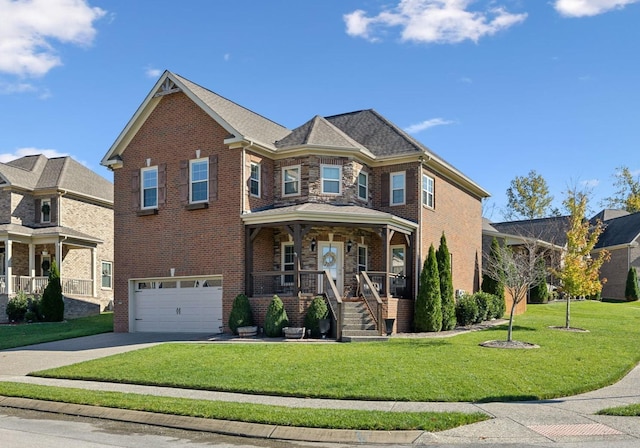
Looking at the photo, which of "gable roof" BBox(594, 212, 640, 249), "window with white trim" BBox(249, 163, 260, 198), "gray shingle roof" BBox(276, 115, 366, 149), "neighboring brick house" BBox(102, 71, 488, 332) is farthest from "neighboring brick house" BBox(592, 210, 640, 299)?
"window with white trim" BBox(249, 163, 260, 198)

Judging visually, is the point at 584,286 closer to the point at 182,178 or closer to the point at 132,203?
the point at 182,178

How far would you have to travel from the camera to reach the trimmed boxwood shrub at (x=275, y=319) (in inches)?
787

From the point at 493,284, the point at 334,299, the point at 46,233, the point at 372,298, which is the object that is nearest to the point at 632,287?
the point at 493,284

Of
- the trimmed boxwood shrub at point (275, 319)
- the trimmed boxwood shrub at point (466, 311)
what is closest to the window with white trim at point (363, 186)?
the trimmed boxwood shrub at point (466, 311)

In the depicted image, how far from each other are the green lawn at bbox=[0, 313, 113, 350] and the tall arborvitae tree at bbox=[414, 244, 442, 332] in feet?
39.6

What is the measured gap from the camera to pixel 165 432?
9797 mm

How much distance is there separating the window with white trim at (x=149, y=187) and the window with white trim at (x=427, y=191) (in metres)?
10.2

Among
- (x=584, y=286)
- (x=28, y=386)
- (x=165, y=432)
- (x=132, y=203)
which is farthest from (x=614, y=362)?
(x=132, y=203)

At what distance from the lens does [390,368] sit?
13.6 meters

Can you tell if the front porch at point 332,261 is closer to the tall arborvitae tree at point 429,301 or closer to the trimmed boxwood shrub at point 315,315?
the trimmed boxwood shrub at point 315,315

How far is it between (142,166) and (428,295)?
466 inches

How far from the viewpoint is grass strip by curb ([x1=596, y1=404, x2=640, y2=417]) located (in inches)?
398

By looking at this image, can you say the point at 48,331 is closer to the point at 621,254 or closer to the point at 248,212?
the point at 248,212

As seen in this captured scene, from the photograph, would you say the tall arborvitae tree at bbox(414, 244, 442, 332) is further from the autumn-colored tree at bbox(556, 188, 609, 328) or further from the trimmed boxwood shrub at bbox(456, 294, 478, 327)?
the autumn-colored tree at bbox(556, 188, 609, 328)
